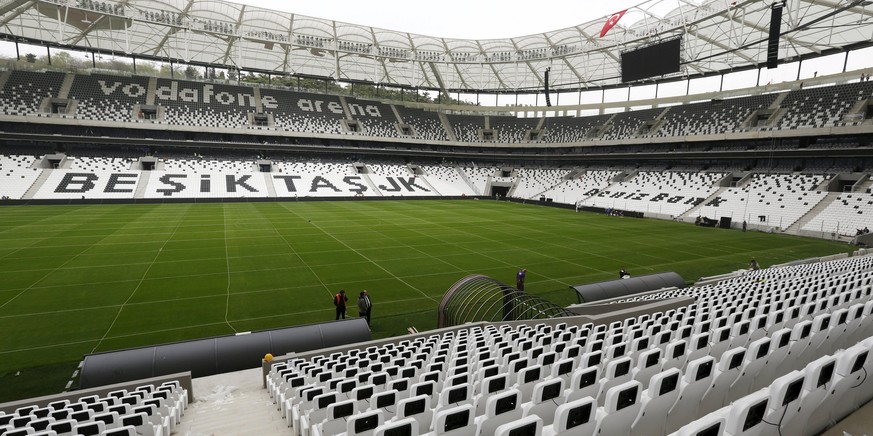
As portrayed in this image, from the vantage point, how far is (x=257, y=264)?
73.4ft

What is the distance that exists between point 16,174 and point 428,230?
50910 mm

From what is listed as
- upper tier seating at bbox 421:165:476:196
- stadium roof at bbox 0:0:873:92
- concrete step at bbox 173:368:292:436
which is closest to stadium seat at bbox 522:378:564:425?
concrete step at bbox 173:368:292:436

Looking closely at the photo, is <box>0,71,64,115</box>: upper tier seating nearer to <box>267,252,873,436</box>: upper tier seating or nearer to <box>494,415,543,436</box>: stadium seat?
<box>267,252,873,436</box>: upper tier seating

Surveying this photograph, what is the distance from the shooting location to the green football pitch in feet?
46.0

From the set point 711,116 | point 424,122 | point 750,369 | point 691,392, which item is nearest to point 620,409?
point 691,392

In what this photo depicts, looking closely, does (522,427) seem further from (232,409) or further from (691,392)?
(232,409)

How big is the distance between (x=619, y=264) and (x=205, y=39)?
65716 mm

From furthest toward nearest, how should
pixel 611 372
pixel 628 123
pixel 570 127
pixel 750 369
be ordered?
pixel 570 127 → pixel 628 123 → pixel 611 372 → pixel 750 369

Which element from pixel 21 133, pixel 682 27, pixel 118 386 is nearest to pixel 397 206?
pixel 682 27

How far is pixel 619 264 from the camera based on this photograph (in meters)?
24.2

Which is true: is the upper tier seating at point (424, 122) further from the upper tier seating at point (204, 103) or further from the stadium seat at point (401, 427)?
the stadium seat at point (401, 427)

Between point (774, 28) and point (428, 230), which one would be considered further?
point (428, 230)

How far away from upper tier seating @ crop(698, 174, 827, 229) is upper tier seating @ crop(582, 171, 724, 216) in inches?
114

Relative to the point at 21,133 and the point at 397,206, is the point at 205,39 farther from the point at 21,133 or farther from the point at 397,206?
the point at 397,206
